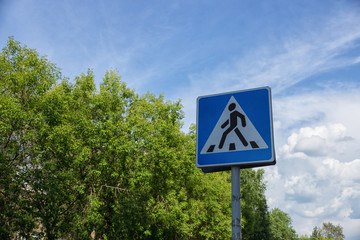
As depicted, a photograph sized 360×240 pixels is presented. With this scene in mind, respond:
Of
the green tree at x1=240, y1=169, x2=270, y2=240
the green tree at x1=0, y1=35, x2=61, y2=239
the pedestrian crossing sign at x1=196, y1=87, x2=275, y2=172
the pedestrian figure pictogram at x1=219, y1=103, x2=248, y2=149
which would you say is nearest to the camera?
the pedestrian crossing sign at x1=196, y1=87, x2=275, y2=172

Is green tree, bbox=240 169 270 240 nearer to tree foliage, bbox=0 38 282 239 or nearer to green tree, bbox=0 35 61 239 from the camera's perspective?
tree foliage, bbox=0 38 282 239

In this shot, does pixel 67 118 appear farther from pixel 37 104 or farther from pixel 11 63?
pixel 11 63

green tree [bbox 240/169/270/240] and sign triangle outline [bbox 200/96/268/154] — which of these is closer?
sign triangle outline [bbox 200/96/268/154]

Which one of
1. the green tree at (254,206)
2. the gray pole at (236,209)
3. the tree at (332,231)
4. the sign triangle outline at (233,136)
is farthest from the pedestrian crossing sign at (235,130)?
the tree at (332,231)

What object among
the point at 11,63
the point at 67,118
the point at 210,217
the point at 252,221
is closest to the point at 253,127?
the point at 67,118

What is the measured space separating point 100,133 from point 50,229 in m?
6.01

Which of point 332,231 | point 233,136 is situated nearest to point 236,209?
point 233,136

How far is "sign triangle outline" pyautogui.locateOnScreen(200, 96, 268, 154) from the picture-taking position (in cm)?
319

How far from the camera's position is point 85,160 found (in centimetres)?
2127

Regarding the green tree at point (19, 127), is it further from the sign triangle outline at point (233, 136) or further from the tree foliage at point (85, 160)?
the sign triangle outline at point (233, 136)

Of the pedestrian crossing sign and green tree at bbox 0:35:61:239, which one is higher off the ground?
green tree at bbox 0:35:61:239

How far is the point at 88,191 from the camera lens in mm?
21500

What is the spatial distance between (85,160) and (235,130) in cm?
1916

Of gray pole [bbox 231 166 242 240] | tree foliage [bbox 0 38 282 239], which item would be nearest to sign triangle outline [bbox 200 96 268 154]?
gray pole [bbox 231 166 242 240]
